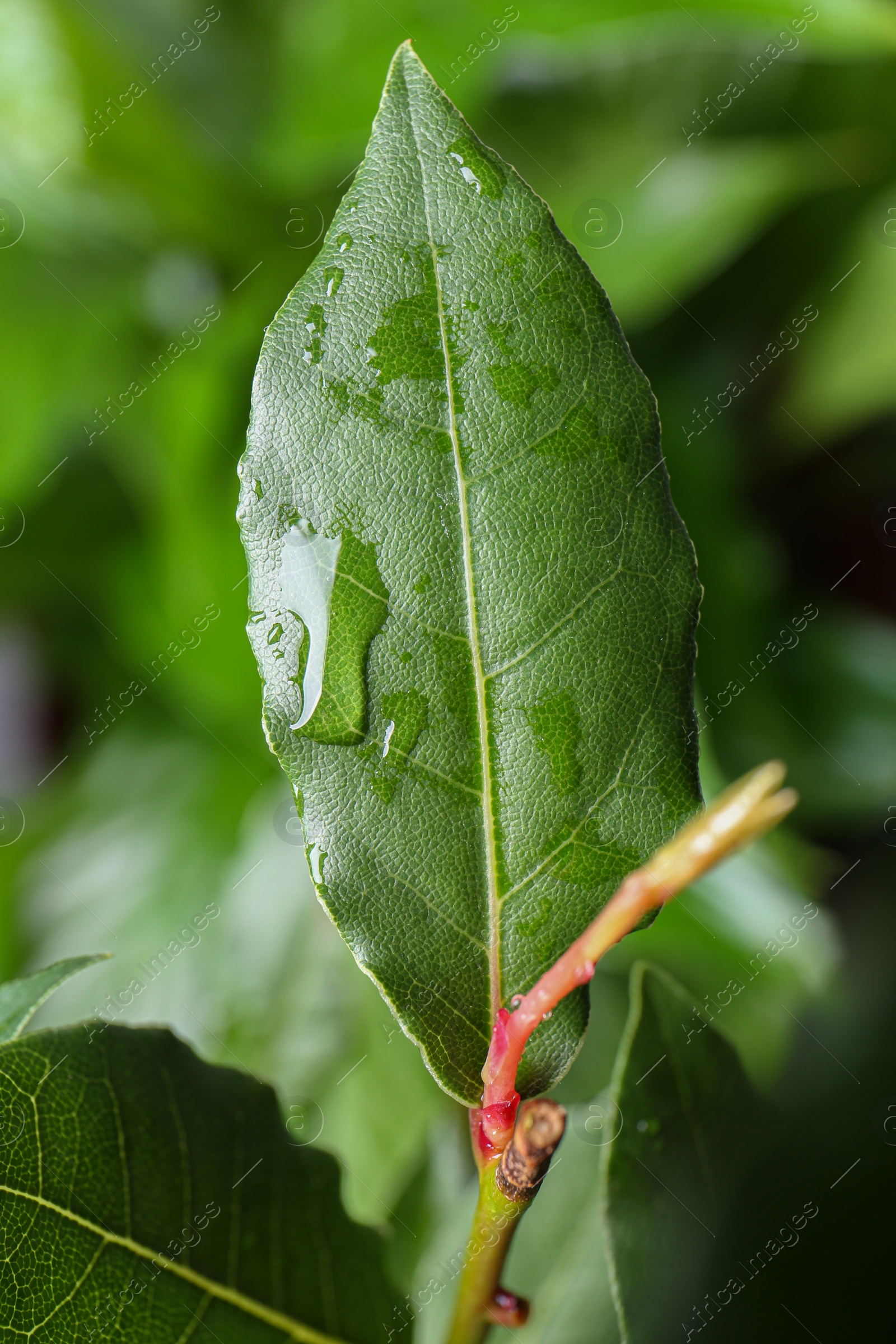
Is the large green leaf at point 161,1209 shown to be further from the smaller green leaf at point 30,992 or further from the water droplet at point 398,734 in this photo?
the water droplet at point 398,734

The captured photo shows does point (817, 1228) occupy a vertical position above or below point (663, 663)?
below

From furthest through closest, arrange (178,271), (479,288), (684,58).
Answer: (178,271)
(684,58)
(479,288)

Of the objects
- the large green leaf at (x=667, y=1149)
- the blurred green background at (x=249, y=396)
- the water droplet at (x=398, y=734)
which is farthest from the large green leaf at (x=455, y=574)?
the blurred green background at (x=249, y=396)

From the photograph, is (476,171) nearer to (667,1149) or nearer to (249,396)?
(667,1149)

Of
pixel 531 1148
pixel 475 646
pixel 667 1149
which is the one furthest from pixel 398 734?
pixel 667 1149

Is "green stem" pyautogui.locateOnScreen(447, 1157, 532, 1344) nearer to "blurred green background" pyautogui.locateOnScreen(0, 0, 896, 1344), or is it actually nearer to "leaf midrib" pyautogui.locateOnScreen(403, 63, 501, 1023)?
"leaf midrib" pyautogui.locateOnScreen(403, 63, 501, 1023)

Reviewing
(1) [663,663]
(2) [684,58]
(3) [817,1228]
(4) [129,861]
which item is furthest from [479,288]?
(4) [129,861]

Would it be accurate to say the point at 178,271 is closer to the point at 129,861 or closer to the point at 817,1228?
the point at 129,861
